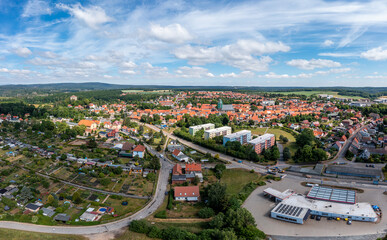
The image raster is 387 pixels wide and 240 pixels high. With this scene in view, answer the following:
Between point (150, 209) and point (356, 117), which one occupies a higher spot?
point (356, 117)

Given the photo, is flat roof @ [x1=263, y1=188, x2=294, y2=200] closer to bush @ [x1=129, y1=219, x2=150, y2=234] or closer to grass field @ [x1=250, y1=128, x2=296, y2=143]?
bush @ [x1=129, y1=219, x2=150, y2=234]

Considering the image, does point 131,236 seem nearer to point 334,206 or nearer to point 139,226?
point 139,226

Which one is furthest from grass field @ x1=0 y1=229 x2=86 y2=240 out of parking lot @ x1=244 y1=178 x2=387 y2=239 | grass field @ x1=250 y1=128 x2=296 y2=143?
grass field @ x1=250 y1=128 x2=296 y2=143

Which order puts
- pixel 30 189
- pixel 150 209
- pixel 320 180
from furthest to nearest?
pixel 320 180 → pixel 30 189 → pixel 150 209

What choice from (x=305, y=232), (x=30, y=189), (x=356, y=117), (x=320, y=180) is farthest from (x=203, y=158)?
(x=356, y=117)

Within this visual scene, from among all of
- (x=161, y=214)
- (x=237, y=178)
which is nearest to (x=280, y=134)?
(x=237, y=178)

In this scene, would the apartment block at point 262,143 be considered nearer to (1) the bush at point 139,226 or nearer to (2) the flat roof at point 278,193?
(2) the flat roof at point 278,193

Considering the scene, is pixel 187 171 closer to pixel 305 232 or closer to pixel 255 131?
pixel 305 232
